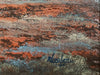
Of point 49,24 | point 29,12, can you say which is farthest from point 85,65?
point 29,12

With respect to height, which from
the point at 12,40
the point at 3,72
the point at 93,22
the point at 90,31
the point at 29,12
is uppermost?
the point at 29,12

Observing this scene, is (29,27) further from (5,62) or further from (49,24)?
(5,62)

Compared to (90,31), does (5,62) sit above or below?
below

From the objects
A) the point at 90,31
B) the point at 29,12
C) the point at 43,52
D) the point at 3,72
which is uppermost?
the point at 29,12

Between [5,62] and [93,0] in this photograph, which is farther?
[5,62]

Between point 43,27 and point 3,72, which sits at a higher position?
point 43,27

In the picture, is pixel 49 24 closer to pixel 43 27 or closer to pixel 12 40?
pixel 43 27

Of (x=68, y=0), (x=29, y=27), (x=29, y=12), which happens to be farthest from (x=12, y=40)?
(x=68, y=0)

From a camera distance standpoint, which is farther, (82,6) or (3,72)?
(3,72)

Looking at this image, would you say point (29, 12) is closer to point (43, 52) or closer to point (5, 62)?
A: point (43, 52)
